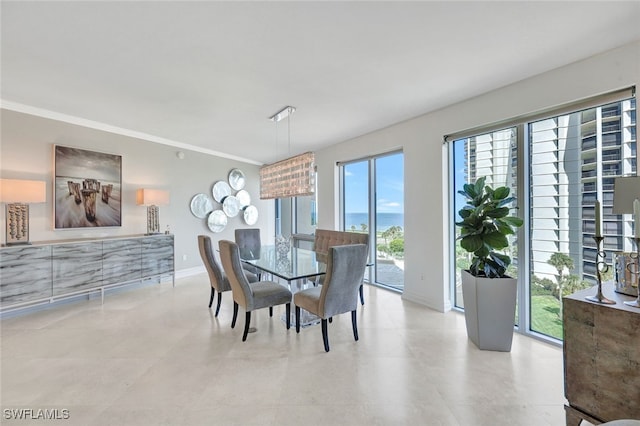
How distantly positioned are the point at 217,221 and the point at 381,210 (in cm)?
347

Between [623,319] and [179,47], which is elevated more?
[179,47]

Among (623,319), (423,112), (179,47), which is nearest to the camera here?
(623,319)

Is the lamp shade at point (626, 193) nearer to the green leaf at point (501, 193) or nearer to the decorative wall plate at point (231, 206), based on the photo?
the green leaf at point (501, 193)

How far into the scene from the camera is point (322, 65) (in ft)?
7.96

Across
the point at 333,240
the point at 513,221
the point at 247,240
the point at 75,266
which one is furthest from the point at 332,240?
the point at 75,266

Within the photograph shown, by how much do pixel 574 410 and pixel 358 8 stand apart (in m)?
2.73

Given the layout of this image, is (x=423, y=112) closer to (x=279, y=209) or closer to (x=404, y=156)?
(x=404, y=156)

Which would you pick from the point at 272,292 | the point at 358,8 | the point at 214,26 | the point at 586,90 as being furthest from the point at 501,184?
the point at 214,26

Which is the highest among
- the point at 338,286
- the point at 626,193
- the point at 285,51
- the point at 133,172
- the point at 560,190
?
the point at 285,51

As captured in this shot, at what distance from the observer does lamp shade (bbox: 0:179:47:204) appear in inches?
118

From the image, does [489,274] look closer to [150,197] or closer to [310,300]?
[310,300]

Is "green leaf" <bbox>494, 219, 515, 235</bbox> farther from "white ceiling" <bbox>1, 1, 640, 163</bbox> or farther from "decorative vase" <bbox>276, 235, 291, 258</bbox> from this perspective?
"decorative vase" <bbox>276, 235, 291, 258</bbox>

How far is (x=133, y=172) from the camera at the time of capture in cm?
461

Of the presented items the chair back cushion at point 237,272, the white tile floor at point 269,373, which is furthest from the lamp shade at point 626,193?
the chair back cushion at point 237,272
